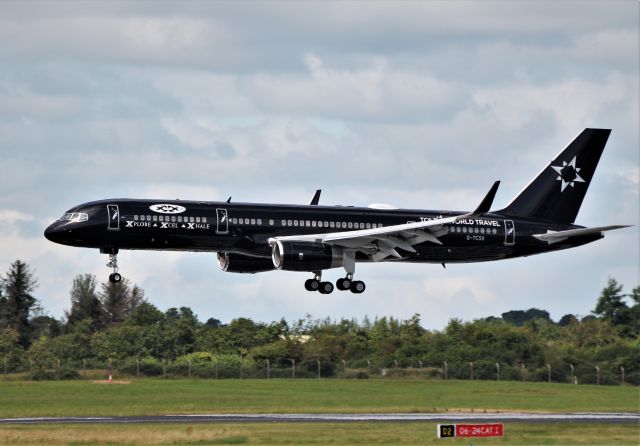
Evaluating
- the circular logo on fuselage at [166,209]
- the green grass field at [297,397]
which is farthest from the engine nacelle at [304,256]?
the green grass field at [297,397]

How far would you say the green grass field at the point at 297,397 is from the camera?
340 ft

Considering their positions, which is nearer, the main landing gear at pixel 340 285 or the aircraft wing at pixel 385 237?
the aircraft wing at pixel 385 237

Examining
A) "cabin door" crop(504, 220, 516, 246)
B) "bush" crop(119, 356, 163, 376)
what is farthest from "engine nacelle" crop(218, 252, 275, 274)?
"bush" crop(119, 356, 163, 376)

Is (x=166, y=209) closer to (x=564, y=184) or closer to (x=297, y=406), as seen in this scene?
(x=297, y=406)

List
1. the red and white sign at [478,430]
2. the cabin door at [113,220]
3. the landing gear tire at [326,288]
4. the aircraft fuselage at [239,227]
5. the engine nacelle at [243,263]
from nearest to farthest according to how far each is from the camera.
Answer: the red and white sign at [478,430], the cabin door at [113,220], the aircraft fuselage at [239,227], the landing gear tire at [326,288], the engine nacelle at [243,263]

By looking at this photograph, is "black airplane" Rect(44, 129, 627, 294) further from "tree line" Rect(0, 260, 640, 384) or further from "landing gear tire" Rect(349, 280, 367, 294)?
"tree line" Rect(0, 260, 640, 384)

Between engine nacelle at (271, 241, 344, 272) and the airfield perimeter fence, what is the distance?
1508 inches

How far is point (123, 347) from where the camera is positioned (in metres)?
154

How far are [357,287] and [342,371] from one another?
37.2m

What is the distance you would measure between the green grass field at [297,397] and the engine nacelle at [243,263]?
9766 mm

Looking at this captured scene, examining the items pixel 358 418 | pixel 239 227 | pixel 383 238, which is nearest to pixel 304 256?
pixel 239 227

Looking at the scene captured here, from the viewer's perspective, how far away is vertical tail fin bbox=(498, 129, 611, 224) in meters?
106

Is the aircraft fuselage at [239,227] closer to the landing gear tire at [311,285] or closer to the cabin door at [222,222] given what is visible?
the cabin door at [222,222]

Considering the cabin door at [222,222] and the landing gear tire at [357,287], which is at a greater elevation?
the cabin door at [222,222]
